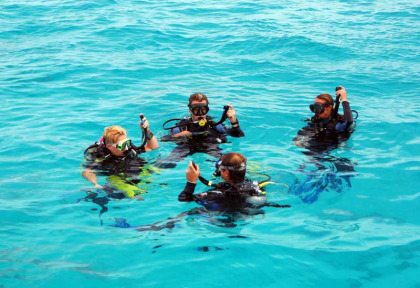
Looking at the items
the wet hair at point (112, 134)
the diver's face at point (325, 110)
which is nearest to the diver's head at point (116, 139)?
the wet hair at point (112, 134)

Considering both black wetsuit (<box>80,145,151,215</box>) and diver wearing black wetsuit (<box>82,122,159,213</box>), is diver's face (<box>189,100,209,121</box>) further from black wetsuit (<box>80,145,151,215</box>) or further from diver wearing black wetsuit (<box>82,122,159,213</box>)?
black wetsuit (<box>80,145,151,215</box>)

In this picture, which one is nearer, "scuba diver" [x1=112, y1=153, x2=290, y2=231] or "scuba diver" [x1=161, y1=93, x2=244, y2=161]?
"scuba diver" [x1=112, y1=153, x2=290, y2=231]

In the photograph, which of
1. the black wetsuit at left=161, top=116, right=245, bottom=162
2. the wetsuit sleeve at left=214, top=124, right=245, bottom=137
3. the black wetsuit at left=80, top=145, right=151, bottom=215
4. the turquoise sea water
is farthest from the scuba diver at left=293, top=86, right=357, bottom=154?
the black wetsuit at left=80, top=145, right=151, bottom=215

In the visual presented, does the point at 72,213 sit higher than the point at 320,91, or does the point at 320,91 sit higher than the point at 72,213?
the point at 320,91

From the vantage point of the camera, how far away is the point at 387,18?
1578 centimetres

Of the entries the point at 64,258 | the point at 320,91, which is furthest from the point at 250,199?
the point at 320,91

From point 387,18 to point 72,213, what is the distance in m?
13.3

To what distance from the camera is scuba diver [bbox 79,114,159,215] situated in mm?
6293

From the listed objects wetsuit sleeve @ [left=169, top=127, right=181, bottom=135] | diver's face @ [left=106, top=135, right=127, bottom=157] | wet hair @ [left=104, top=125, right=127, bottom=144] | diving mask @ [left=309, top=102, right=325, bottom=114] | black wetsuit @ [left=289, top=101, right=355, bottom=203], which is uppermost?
diving mask @ [left=309, top=102, right=325, bottom=114]

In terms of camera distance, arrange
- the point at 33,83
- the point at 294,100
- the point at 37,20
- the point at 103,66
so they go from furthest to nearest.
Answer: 1. the point at 37,20
2. the point at 103,66
3. the point at 33,83
4. the point at 294,100

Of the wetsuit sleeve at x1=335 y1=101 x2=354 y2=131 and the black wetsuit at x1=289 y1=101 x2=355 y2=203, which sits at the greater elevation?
the wetsuit sleeve at x1=335 y1=101 x2=354 y2=131

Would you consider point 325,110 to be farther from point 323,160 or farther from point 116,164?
point 116,164

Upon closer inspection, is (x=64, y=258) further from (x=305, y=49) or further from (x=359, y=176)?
(x=305, y=49)

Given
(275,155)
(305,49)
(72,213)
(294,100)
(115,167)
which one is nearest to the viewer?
(72,213)
